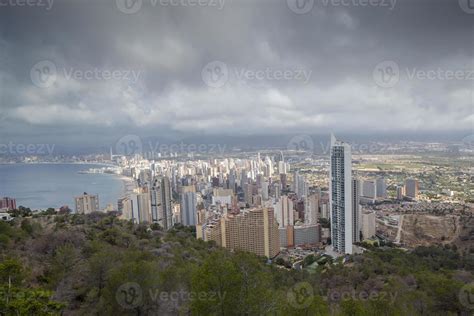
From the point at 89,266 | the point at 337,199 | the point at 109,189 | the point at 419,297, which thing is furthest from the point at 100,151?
the point at 419,297

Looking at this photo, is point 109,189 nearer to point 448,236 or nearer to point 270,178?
point 270,178

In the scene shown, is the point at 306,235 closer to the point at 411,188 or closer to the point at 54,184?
the point at 411,188

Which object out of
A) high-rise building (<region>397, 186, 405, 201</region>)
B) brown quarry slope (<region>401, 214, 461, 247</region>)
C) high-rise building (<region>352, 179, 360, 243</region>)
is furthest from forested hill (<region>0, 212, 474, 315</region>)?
high-rise building (<region>397, 186, 405, 201</region>)
